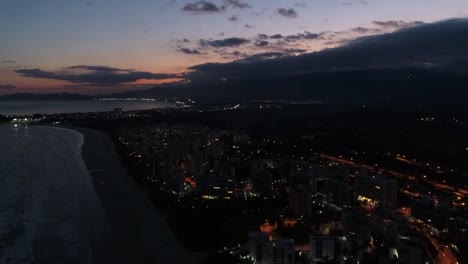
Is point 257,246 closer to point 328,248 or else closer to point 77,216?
point 328,248

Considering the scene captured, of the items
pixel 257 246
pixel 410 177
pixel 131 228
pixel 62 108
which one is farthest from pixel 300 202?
pixel 62 108

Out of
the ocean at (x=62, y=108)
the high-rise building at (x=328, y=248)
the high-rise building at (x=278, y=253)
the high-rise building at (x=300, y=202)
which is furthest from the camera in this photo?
the ocean at (x=62, y=108)

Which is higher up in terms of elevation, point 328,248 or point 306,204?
point 306,204

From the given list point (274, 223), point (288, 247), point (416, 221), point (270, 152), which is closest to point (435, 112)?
point (270, 152)

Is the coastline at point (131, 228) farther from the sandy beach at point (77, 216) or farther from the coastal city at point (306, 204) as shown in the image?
the coastal city at point (306, 204)

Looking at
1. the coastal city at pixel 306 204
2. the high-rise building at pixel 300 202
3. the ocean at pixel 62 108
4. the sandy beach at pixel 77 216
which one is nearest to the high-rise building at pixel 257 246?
the coastal city at pixel 306 204
